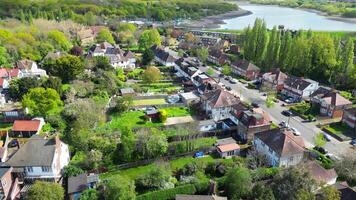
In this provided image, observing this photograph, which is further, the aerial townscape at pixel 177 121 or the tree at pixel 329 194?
the aerial townscape at pixel 177 121

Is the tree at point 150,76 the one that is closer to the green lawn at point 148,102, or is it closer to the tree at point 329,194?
the green lawn at point 148,102

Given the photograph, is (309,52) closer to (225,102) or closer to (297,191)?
(225,102)

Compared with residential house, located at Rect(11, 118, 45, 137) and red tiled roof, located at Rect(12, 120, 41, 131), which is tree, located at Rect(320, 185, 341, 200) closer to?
residential house, located at Rect(11, 118, 45, 137)

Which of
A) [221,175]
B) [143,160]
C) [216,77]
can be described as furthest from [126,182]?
[216,77]

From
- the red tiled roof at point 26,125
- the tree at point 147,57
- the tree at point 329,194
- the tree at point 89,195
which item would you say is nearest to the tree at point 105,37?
the tree at point 147,57

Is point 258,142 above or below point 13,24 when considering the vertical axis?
below
